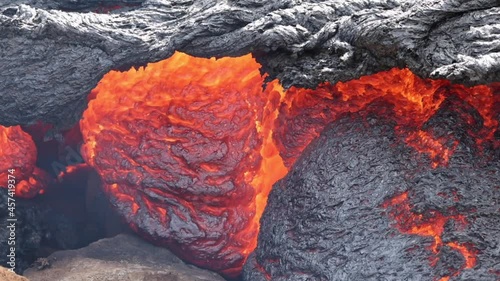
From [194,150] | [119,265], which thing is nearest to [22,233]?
[119,265]

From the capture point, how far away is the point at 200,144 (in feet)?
20.6

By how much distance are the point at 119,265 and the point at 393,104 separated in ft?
13.4

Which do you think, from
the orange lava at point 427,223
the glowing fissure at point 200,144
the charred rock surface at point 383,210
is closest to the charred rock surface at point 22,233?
the glowing fissure at point 200,144

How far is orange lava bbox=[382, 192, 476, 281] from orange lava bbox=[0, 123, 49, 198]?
5.20 m

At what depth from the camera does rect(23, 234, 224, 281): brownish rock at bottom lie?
19.7 feet

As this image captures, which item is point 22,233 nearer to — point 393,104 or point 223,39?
point 223,39

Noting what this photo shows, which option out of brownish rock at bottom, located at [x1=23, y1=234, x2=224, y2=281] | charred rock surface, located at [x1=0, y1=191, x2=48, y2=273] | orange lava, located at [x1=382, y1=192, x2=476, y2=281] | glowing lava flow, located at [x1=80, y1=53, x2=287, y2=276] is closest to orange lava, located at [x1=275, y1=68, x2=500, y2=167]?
glowing lava flow, located at [x1=80, y1=53, x2=287, y2=276]

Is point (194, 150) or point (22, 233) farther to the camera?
point (22, 233)

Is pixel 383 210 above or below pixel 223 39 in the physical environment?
below

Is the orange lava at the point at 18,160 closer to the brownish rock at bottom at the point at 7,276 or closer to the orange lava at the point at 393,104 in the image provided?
the brownish rock at bottom at the point at 7,276

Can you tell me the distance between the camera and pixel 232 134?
20.6 ft

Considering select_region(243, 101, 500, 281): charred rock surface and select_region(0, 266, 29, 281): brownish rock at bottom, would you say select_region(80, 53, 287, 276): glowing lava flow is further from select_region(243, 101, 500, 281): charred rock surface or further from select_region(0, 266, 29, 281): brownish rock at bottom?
select_region(0, 266, 29, 281): brownish rock at bottom

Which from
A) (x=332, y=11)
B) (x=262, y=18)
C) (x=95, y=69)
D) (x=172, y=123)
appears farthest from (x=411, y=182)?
(x=95, y=69)

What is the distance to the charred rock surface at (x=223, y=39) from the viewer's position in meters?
4.30
